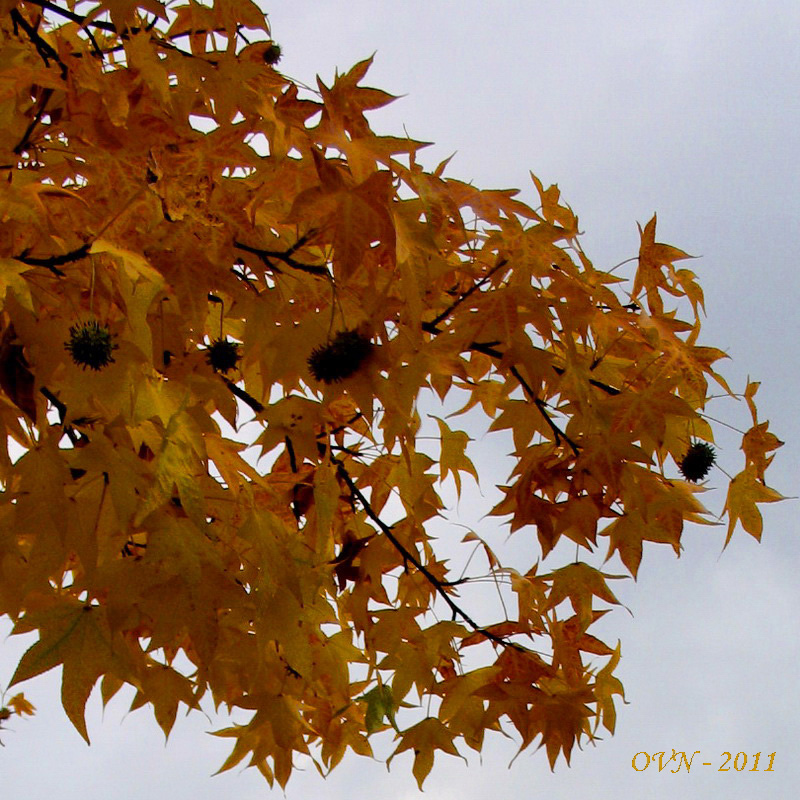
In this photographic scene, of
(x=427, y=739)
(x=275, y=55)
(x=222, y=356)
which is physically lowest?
(x=427, y=739)

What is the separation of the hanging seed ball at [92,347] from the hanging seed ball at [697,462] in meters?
1.03

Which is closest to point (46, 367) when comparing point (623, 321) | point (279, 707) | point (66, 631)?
point (66, 631)

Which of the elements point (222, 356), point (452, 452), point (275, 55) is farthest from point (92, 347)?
point (275, 55)

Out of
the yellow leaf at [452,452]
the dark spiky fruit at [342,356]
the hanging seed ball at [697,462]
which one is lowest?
the dark spiky fruit at [342,356]

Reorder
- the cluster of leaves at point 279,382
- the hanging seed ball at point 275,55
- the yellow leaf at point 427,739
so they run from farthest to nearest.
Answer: the hanging seed ball at point 275,55 → the yellow leaf at point 427,739 → the cluster of leaves at point 279,382

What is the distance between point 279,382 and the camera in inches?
60.4

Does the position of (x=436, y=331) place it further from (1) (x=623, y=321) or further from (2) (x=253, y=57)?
(2) (x=253, y=57)

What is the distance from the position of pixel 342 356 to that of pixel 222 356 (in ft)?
1.54

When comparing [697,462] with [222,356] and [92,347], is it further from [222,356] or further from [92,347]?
[92,347]

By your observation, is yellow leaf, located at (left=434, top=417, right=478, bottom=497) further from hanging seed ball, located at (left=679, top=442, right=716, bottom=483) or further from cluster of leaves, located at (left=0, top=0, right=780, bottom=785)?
hanging seed ball, located at (left=679, top=442, right=716, bottom=483)

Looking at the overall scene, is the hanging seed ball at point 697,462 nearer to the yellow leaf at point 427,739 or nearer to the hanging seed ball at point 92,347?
the yellow leaf at point 427,739

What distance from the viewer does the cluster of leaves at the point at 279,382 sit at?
119cm

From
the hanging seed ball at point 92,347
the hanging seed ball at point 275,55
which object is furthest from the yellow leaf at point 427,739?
the hanging seed ball at point 275,55

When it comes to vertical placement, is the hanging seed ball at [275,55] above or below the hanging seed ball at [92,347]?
above
